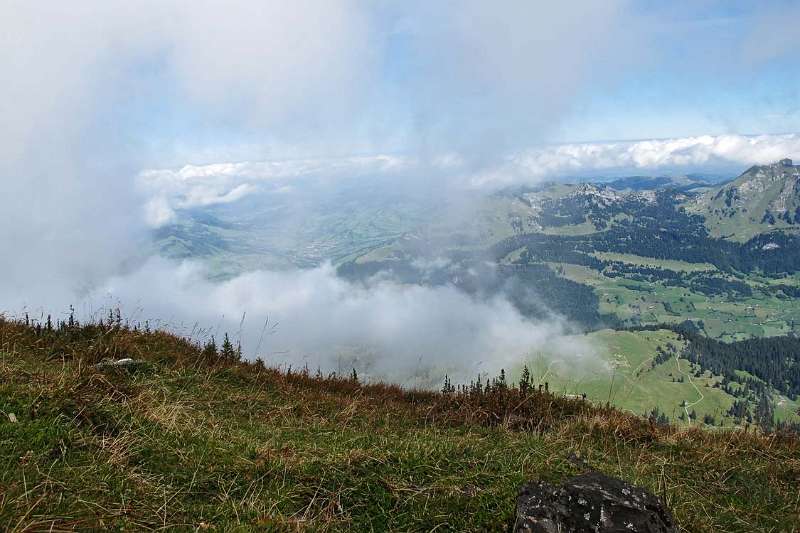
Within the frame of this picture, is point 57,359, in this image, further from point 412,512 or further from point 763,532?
point 763,532

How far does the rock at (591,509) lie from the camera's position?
4.12 meters

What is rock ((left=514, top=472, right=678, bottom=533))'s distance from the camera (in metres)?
4.12

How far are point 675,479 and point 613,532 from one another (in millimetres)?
4664

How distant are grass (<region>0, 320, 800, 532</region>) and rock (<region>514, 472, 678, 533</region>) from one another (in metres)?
0.56

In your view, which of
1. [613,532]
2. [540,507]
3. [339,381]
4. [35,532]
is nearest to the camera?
[35,532]

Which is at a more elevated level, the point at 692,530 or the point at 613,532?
the point at 613,532

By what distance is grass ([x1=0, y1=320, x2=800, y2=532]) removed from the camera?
4570mm

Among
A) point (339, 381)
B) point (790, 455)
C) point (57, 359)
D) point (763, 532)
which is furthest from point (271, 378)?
point (790, 455)

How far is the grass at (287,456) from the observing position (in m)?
Result: 4.57

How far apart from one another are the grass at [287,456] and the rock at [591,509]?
1.84ft

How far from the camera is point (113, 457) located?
5176 mm

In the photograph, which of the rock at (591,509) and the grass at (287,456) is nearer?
the rock at (591,509)

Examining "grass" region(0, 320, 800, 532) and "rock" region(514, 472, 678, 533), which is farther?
"grass" region(0, 320, 800, 532)

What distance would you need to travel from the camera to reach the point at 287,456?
6.16 meters
